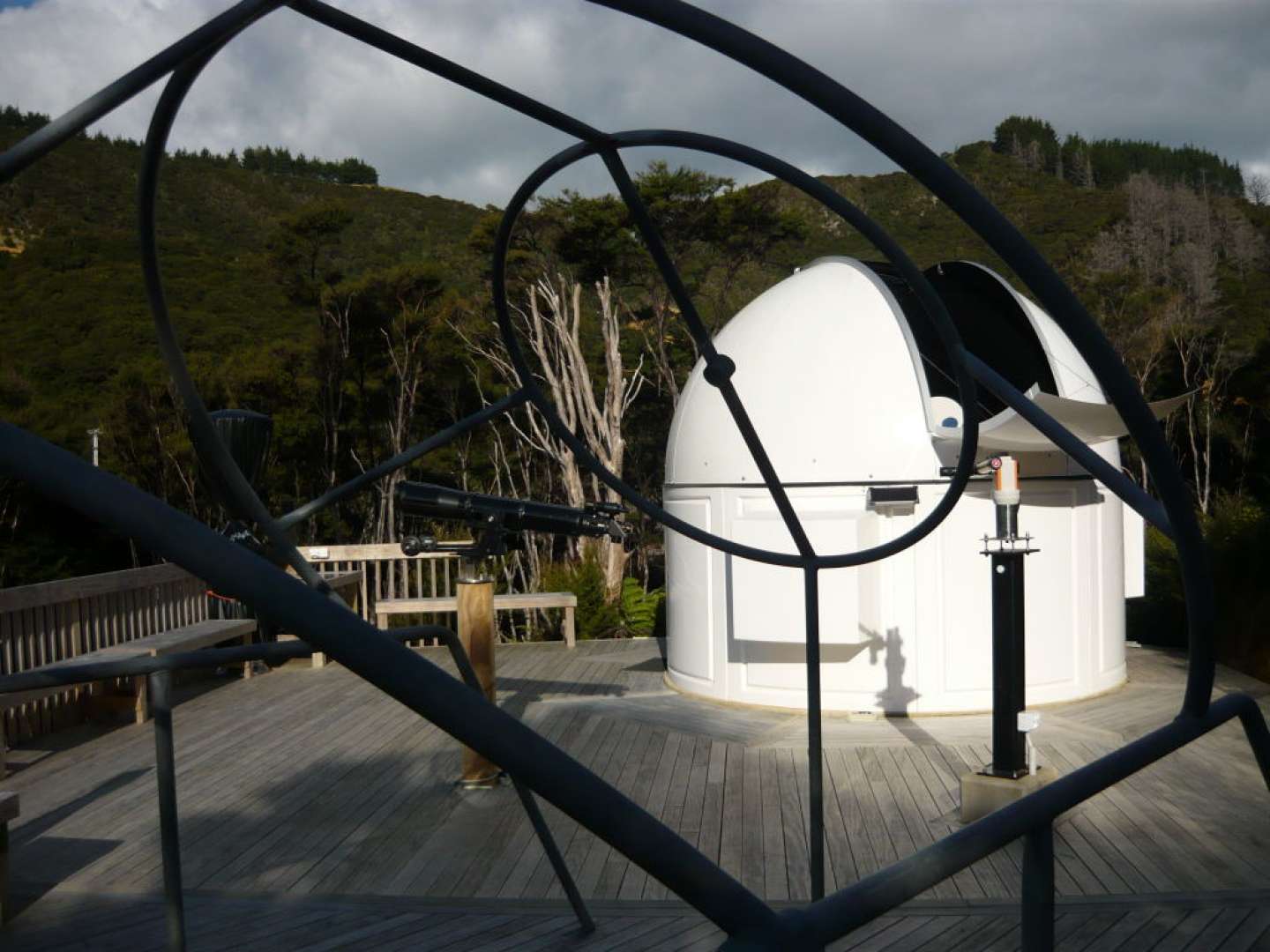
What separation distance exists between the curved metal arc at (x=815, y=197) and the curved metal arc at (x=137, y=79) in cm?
122

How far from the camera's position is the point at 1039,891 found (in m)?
1.32

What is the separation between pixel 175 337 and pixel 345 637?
1634 mm

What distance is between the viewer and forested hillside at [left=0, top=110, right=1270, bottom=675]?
16.4 m

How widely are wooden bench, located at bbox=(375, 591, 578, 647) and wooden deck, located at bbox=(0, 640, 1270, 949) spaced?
2355mm

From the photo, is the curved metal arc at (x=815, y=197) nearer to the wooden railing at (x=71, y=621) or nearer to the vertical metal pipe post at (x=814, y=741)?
the vertical metal pipe post at (x=814, y=741)

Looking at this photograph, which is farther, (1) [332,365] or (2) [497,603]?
(1) [332,365]

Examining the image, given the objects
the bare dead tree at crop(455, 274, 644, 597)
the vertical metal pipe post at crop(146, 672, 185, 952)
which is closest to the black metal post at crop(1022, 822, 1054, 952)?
the vertical metal pipe post at crop(146, 672, 185, 952)

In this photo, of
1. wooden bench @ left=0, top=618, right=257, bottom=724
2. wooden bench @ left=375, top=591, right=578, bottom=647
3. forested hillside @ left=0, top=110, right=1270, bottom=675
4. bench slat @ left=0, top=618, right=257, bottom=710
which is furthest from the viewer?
forested hillside @ left=0, top=110, right=1270, bottom=675

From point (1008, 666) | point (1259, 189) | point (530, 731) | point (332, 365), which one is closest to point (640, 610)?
point (1008, 666)

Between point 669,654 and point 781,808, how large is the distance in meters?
3.36

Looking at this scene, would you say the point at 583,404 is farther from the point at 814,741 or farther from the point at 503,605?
the point at 814,741

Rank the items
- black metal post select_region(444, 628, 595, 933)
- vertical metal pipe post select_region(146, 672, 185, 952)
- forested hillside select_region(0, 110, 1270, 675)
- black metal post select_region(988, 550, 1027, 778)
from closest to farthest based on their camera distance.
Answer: vertical metal pipe post select_region(146, 672, 185, 952) → black metal post select_region(444, 628, 595, 933) → black metal post select_region(988, 550, 1027, 778) → forested hillside select_region(0, 110, 1270, 675)

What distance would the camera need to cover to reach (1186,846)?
4.73 metres

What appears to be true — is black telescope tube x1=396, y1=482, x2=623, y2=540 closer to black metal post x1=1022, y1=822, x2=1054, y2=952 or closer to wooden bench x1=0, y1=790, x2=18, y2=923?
wooden bench x1=0, y1=790, x2=18, y2=923
